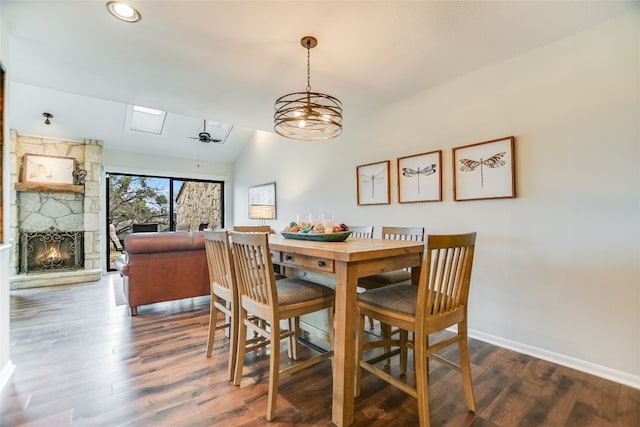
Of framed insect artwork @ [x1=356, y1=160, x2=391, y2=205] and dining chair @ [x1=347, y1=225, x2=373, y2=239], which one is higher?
framed insect artwork @ [x1=356, y1=160, x2=391, y2=205]

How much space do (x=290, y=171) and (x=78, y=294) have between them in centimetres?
356

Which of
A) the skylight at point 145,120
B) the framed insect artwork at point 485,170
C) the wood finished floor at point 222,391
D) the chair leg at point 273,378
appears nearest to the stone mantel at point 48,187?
the skylight at point 145,120

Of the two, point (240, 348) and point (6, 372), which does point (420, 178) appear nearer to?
point (240, 348)

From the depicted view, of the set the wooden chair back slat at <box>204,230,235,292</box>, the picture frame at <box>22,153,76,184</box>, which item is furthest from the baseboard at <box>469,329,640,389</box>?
the picture frame at <box>22,153,76,184</box>

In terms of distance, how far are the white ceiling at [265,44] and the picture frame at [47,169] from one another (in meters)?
2.79

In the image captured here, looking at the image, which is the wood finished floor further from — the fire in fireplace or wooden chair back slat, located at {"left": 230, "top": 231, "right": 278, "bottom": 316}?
the fire in fireplace

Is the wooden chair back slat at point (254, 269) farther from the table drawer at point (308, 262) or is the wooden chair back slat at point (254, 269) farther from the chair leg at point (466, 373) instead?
the chair leg at point (466, 373)

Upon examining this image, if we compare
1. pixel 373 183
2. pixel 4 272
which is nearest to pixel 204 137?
pixel 373 183

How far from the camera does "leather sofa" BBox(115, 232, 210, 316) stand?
10.5 ft

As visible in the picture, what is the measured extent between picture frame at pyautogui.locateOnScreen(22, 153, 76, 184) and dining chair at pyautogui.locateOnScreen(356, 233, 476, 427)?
593 centimetres

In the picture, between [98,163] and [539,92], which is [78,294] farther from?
[539,92]

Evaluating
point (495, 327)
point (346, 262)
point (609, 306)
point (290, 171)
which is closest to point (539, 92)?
point (609, 306)

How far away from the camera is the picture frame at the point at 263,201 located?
5102 mm

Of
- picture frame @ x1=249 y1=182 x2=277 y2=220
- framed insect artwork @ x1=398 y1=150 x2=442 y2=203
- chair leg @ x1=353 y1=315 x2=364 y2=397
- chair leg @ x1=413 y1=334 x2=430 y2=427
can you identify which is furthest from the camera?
picture frame @ x1=249 y1=182 x2=277 y2=220
